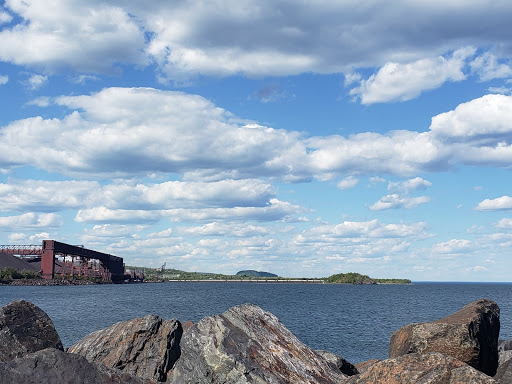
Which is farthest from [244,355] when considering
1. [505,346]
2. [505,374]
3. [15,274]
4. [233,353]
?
[15,274]

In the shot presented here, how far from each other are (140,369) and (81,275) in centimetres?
16223

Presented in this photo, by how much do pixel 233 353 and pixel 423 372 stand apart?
3317mm

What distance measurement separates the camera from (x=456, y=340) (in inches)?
480

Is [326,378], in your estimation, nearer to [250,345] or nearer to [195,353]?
[250,345]

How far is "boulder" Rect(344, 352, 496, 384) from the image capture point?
25.0 ft

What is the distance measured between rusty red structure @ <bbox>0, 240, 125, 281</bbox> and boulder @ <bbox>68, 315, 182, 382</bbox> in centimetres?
14005

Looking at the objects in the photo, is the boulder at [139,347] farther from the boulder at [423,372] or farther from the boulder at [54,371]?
the boulder at [423,372]

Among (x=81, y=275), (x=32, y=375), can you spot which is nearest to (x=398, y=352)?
(x=32, y=375)

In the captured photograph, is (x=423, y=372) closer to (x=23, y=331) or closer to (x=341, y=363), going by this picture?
(x=341, y=363)

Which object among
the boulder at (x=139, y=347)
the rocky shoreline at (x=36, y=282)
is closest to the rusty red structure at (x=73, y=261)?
the rocky shoreline at (x=36, y=282)

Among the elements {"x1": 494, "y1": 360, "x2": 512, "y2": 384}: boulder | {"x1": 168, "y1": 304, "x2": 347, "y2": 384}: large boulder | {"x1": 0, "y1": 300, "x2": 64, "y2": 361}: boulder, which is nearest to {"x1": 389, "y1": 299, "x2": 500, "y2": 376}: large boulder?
{"x1": 494, "y1": 360, "x2": 512, "y2": 384}: boulder

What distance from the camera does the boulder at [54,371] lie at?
28.1 ft

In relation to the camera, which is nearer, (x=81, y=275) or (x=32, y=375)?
(x=32, y=375)

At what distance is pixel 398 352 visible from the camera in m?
12.8
